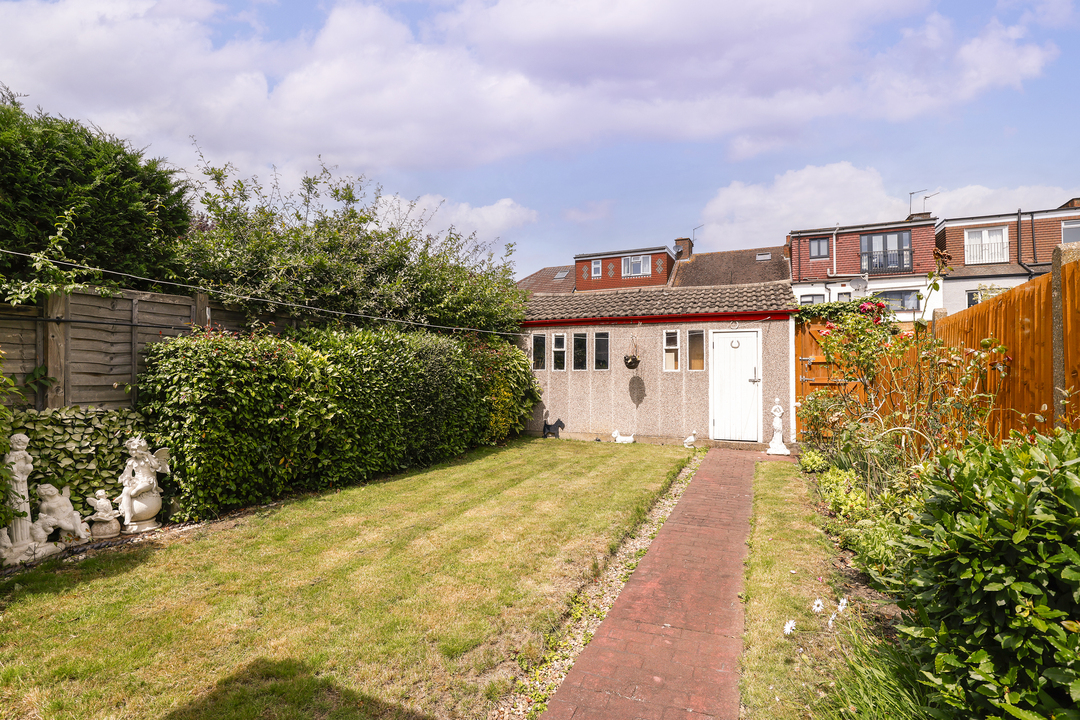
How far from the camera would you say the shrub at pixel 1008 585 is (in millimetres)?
1619

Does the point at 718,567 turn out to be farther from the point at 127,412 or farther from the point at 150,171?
the point at 150,171

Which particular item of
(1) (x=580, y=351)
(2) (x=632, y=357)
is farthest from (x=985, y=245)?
(1) (x=580, y=351)

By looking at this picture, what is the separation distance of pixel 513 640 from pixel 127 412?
5.26 metres

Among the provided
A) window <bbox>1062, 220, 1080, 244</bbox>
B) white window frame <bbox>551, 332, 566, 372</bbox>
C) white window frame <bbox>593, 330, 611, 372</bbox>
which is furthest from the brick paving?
window <bbox>1062, 220, 1080, 244</bbox>

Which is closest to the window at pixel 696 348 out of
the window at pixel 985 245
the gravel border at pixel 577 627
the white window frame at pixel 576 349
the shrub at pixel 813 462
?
the white window frame at pixel 576 349

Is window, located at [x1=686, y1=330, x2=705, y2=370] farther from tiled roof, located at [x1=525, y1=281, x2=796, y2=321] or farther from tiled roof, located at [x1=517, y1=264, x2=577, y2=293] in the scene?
tiled roof, located at [x1=517, y1=264, x2=577, y2=293]

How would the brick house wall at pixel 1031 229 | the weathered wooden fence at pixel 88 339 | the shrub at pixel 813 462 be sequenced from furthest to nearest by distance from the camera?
the brick house wall at pixel 1031 229 < the shrub at pixel 813 462 < the weathered wooden fence at pixel 88 339

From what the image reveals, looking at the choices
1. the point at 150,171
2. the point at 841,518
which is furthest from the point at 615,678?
the point at 150,171

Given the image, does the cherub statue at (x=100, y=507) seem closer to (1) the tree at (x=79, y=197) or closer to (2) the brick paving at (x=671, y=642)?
(1) the tree at (x=79, y=197)

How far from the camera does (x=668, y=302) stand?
1212 cm

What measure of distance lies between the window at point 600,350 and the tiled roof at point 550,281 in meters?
21.7

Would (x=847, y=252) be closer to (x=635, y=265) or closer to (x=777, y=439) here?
(x=635, y=265)

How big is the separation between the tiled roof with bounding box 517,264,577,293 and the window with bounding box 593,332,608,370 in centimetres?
2174

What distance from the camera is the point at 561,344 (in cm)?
1291
